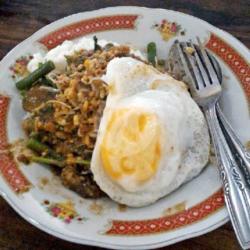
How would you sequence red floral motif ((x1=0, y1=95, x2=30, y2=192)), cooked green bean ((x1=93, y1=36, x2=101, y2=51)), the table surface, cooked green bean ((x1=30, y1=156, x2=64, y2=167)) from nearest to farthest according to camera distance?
red floral motif ((x1=0, y1=95, x2=30, y2=192))
cooked green bean ((x1=30, y1=156, x2=64, y2=167))
cooked green bean ((x1=93, y1=36, x2=101, y2=51))
the table surface

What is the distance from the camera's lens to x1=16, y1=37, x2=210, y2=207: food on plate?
185 centimetres

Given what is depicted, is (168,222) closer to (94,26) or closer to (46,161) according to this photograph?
(46,161)

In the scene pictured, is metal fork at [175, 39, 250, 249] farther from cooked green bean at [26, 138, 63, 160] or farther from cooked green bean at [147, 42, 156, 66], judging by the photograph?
cooked green bean at [26, 138, 63, 160]

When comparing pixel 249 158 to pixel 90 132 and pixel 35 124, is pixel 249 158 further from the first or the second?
pixel 35 124

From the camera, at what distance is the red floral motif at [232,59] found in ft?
7.20

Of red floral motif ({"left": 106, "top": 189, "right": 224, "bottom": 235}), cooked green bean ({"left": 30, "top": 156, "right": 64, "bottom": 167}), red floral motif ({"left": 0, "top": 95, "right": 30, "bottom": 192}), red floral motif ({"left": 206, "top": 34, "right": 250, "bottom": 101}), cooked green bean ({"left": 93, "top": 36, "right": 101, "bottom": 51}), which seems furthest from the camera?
cooked green bean ({"left": 93, "top": 36, "right": 101, "bottom": 51})

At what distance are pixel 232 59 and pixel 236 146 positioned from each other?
46 cm

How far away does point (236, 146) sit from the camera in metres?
1.98

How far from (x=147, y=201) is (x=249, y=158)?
409 millimetres

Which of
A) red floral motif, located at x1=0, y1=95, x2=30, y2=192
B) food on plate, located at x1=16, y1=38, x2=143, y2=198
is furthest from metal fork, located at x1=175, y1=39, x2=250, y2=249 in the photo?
red floral motif, located at x1=0, y1=95, x2=30, y2=192

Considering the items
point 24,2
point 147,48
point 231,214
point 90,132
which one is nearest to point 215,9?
point 147,48

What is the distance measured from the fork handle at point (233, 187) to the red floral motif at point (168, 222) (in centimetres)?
4

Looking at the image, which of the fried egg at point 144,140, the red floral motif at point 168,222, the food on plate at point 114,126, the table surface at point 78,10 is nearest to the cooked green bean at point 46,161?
the food on plate at point 114,126

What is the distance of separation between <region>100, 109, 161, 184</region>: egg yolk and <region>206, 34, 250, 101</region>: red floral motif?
526 millimetres
